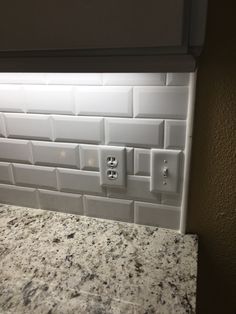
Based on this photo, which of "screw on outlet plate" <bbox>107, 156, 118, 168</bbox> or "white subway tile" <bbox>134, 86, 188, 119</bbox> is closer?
"white subway tile" <bbox>134, 86, 188, 119</bbox>

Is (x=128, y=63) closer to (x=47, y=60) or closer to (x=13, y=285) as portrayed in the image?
(x=47, y=60)

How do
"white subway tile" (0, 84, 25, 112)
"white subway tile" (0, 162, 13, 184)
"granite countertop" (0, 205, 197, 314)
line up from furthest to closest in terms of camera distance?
"white subway tile" (0, 162, 13, 184) < "white subway tile" (0, 84, 25, 112) < "granite countertop" (0, 205, 197, 314)

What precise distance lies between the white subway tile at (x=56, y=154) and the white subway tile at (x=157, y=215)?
0.23 metres

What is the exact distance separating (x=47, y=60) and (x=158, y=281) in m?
0.54

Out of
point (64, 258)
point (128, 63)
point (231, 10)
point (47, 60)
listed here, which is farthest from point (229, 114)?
point (64, 258)

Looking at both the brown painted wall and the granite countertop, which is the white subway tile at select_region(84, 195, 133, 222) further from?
the brown painted wall

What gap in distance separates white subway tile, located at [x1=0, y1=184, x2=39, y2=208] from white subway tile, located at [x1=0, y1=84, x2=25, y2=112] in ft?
0.91

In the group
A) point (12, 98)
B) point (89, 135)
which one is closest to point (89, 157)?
point (89, 135)

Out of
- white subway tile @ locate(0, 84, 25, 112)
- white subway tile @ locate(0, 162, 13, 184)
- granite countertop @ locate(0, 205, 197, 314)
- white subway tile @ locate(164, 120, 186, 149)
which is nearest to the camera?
granite countertop @ locate(0, 205, 197, 314)

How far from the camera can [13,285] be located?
2.24 ft

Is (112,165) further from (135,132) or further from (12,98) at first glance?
(12,98)

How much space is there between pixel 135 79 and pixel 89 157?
267 millimetres

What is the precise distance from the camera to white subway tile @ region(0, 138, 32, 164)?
92 centimetres

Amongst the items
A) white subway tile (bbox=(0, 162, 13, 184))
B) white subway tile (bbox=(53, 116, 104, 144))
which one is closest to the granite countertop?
white subway tile (bbox=(0, 162, 13, 184))
